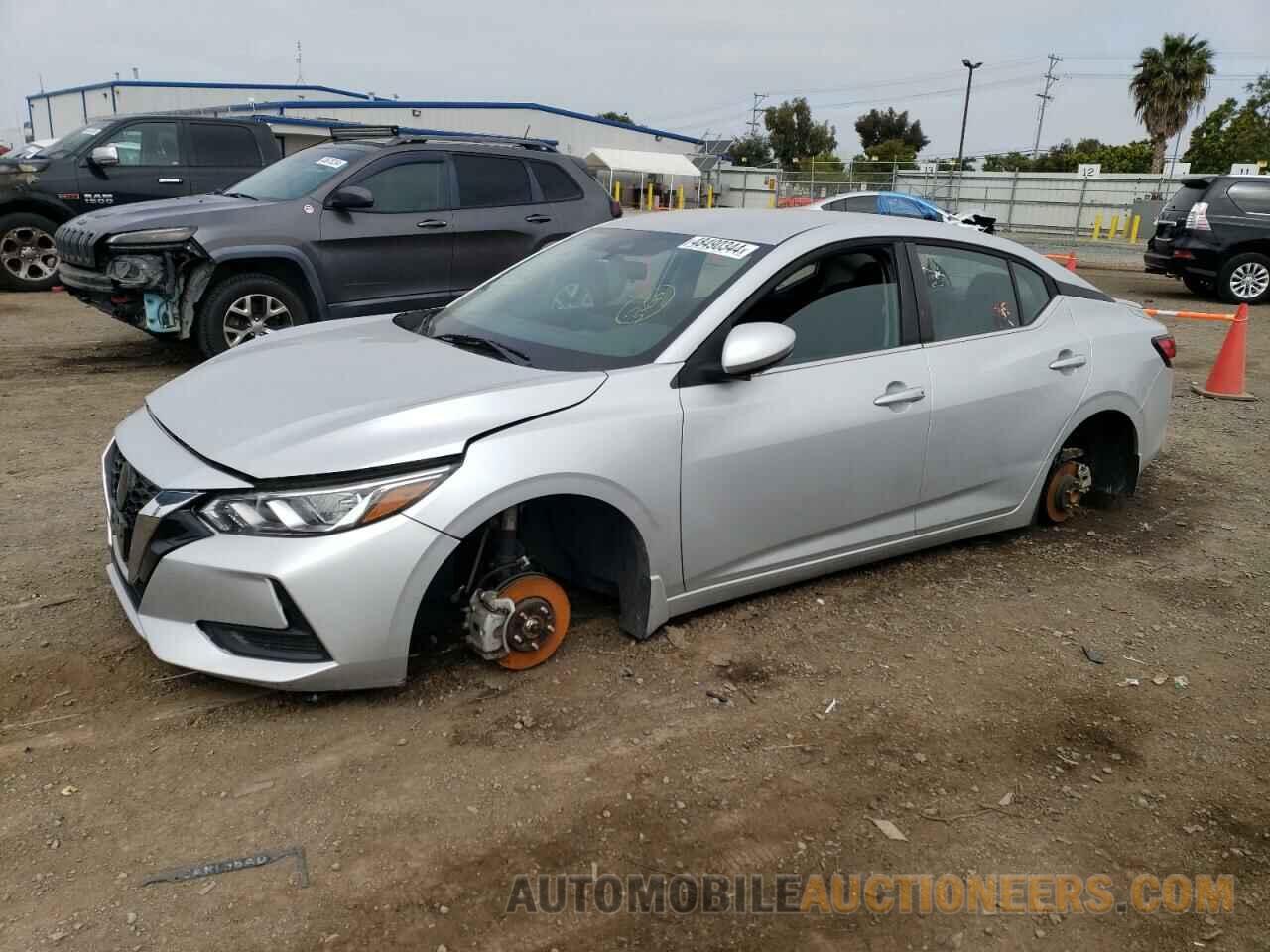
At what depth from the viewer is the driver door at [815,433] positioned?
11.8ft

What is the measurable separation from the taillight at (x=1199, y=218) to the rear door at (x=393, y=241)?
39.2ft

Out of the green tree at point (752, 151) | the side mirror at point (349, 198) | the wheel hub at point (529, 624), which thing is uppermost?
the green tree at point (752, 151)

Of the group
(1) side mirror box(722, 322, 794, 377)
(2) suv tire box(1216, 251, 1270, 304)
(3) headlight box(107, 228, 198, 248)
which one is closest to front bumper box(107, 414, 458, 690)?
(1) side mirror box(722, 322, 794, 377)

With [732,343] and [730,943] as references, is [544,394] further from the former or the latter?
[730,943]

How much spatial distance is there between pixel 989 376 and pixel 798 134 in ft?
298

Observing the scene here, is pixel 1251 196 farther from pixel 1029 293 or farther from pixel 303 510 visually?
pixel 303 510

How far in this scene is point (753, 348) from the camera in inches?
137

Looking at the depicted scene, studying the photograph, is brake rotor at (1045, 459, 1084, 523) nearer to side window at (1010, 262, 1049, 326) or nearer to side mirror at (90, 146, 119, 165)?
side window at (1010, 262, 1049, 326)

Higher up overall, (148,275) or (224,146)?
(224,146)

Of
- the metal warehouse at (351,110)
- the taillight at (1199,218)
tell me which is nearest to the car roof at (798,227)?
the taillight at (1199,218)

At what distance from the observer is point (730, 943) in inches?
94.3

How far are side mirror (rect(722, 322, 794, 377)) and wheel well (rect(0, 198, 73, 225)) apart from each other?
11.0 meters

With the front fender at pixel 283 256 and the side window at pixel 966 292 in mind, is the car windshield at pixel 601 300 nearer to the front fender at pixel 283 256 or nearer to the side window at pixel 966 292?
the side window at pixel 966 292

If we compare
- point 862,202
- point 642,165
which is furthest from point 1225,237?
point 642,165
